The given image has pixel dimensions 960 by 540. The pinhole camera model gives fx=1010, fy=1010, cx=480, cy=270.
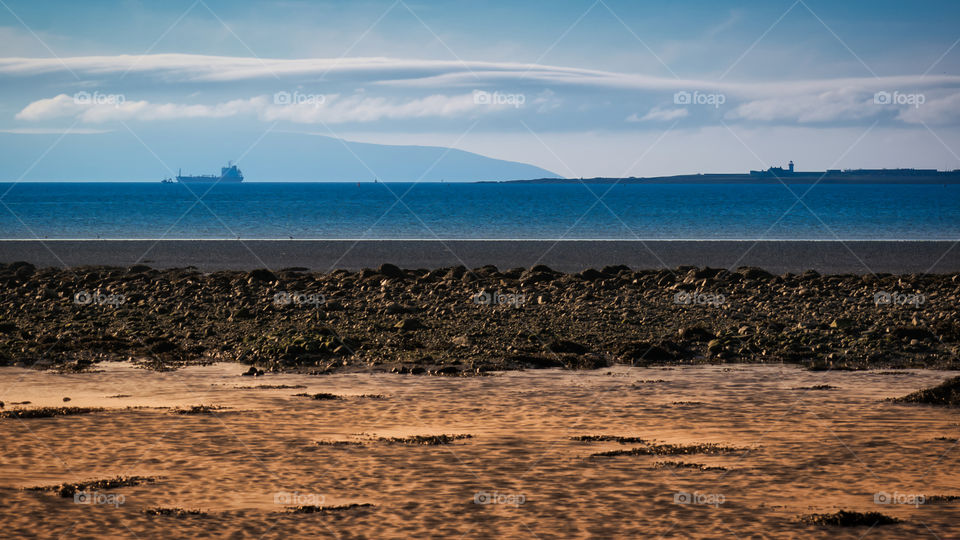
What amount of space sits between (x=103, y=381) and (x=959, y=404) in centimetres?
1438

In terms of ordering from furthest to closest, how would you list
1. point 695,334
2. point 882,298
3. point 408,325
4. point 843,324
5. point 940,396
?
point 882,298 < point 408,325 < point 843,324 < point 695,334 < point 940,396

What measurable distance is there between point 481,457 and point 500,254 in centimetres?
3816

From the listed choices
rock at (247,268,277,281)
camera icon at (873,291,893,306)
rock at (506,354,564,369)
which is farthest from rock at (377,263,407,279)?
camera icon at (873,291,893,306)

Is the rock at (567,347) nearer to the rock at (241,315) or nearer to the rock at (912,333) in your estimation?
the rock at (912,333)

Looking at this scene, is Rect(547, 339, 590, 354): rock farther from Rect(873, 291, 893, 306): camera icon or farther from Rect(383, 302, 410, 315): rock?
Rect(873, 291, 893, 306): camera icon

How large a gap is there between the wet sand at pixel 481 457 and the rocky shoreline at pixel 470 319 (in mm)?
2324

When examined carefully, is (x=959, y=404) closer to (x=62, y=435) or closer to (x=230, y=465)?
(x=230, y=465)

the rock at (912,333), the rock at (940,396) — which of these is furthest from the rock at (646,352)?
the rock at (940,396)

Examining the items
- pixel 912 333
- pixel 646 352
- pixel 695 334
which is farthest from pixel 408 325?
pixel 912 333

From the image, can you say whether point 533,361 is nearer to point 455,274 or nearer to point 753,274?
point 455,274

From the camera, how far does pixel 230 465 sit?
39.8ft

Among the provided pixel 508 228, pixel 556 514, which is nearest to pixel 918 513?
pixel 556 514

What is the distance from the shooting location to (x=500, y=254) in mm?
50531

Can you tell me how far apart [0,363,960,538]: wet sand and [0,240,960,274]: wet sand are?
2485 cm
